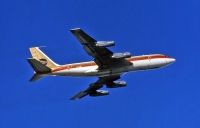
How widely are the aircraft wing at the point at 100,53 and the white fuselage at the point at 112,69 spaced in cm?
109

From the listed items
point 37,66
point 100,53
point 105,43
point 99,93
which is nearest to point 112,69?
point 100,53

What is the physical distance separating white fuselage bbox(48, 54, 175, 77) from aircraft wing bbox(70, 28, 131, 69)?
3.59ft

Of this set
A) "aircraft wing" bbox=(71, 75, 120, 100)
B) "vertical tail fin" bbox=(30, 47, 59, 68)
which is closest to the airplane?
"vertical tail fin" bbox=(30, 47, 59, 68)

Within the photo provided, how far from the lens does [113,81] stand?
173250mm

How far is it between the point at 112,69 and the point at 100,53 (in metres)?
4.39

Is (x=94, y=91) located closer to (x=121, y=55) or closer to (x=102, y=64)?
(x=102, y=64)

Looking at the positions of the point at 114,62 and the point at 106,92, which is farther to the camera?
the point at 106,92

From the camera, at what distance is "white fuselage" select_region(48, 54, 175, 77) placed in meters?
Answer: 164

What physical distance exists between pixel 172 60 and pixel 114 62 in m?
13.3

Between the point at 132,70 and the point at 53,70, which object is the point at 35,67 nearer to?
the point at 53,70

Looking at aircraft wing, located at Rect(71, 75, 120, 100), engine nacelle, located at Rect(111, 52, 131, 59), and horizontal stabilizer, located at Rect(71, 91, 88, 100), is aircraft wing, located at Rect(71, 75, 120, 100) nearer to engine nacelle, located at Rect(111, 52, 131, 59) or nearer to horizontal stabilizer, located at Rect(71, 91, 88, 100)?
horizontal stabilizer, located at Rect(71, 91, 88, 100)

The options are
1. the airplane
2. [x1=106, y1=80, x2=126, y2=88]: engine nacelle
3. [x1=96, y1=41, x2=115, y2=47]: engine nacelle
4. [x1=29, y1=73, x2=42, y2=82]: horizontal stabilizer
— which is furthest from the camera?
[x1=106, y1=80, x2=126, y2=88]: engine nacelle

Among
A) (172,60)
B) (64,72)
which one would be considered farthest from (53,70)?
(172,60)

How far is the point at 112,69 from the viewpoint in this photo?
6467 inches
